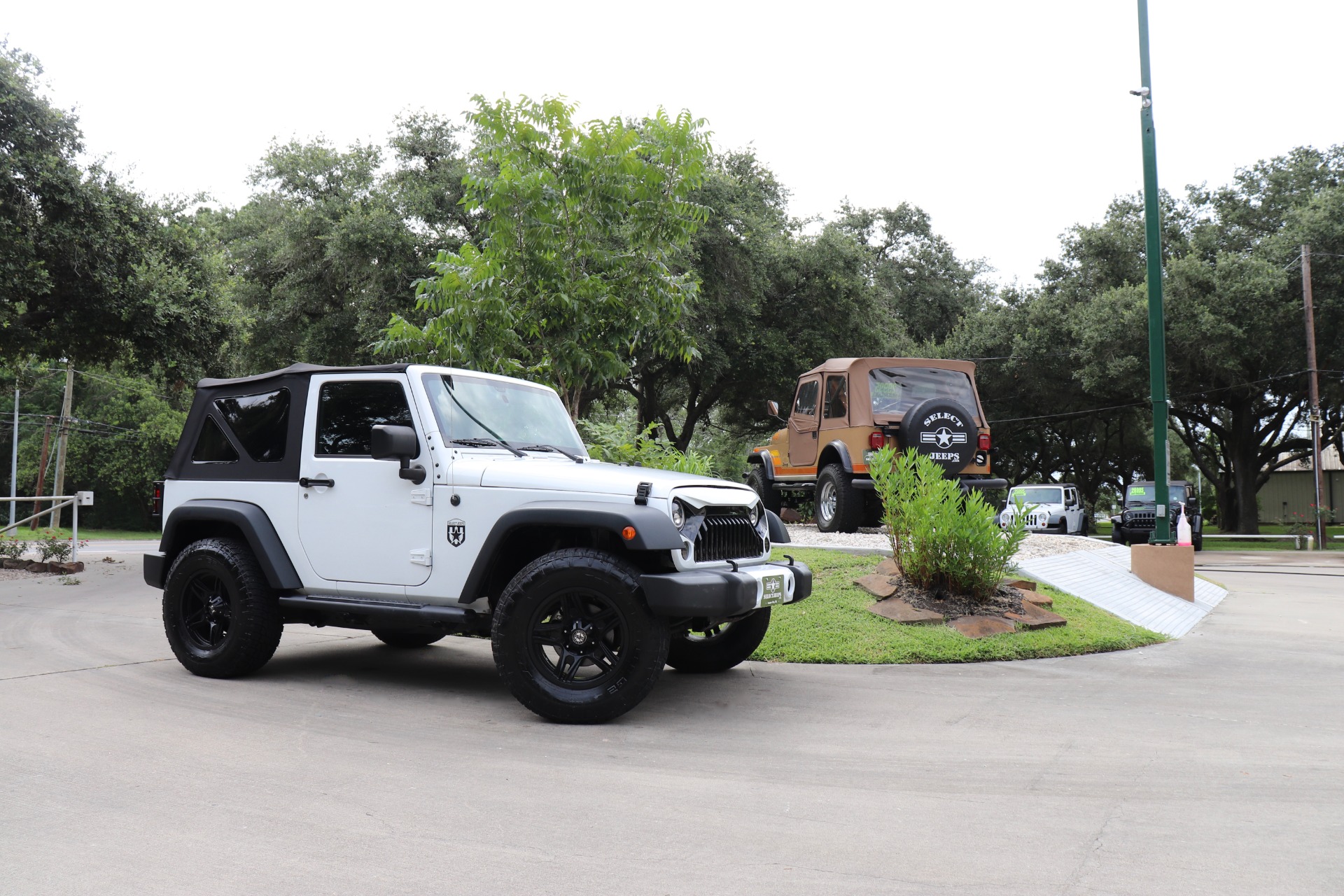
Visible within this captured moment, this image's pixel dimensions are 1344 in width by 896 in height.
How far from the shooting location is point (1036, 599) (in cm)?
887

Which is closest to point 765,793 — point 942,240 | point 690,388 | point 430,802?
point 430,802

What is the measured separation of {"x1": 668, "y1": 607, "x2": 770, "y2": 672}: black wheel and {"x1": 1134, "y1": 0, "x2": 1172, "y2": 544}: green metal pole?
740 centimetres

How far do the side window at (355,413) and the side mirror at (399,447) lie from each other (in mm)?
240

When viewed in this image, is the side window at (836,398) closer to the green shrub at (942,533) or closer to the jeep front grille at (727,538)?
the green shrub at (942,533)

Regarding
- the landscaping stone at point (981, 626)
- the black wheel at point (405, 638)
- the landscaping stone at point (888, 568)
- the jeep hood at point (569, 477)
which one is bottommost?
the black wheel at point (405, 638)

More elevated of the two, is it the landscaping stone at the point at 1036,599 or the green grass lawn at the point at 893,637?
the landscaping stone at the point at 1036,599

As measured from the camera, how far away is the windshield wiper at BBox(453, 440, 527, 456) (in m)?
6.09

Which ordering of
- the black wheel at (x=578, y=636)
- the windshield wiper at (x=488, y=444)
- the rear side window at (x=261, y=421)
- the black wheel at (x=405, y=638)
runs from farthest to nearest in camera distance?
the black wheel at (x=405, y=638)
the rear side window at (x=261, y=421)
the windshield wiper at (x=488, y=444)
the black wheel at (x=578, y=636)

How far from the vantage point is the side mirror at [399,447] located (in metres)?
5.68

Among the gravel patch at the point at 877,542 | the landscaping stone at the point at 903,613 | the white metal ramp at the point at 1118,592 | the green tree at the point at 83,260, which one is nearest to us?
the landscaping stone at the point at 903,613

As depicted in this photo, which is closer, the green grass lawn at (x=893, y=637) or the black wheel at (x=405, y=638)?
the green grass lawn at (x=893, y=637)

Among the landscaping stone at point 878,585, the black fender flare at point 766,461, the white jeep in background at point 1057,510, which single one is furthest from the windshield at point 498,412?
the white jeep in background at point 1057,510

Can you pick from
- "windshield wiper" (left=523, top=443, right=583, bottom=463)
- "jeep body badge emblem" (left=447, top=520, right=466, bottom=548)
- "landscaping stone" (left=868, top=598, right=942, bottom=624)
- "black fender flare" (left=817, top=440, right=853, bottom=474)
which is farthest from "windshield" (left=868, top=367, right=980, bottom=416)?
"jeep body badge emblem" (left=447, top=520, right=466, bottom=548)

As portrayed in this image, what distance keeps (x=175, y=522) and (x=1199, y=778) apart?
248 inches
